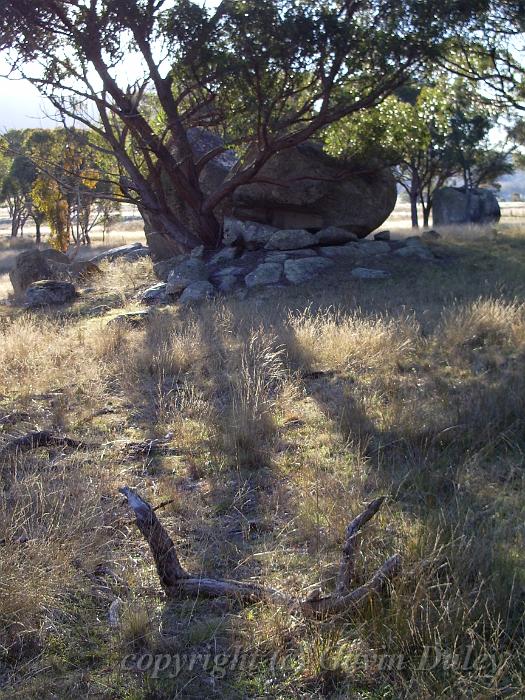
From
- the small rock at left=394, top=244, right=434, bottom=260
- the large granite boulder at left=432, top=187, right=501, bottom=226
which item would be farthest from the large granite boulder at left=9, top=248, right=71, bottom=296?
the large granite boulder at left=432, top=187, right=501, bottom=226

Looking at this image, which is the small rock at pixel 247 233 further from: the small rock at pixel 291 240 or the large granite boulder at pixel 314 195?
the small rock at pixel 291 240

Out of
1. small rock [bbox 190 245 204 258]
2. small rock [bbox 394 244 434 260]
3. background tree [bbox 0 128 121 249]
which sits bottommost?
small rock [bbox 394 244 434 260]

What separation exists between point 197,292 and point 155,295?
1.12 m

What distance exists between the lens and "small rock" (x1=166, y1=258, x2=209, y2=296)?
1407cm

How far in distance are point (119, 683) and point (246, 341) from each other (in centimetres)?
558

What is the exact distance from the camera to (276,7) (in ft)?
41.9

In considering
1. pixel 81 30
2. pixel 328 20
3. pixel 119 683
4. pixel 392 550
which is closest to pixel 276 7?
pixel 328 20

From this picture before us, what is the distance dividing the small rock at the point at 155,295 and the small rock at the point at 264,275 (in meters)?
1.59

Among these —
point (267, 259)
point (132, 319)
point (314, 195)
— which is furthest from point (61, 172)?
point (132, 319)

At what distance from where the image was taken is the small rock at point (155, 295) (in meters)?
14.0

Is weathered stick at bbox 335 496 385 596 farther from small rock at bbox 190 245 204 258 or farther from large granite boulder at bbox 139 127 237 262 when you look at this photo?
large granite boulder at bbox 139 127 237 262

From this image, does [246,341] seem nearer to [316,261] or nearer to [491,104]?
[316,261]

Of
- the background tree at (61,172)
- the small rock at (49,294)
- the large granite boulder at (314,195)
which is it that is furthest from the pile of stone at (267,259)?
the background tree at (61,172)

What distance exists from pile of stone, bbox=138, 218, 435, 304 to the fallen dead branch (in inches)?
390
